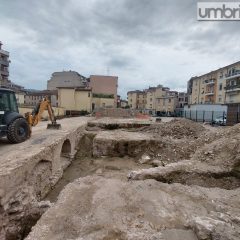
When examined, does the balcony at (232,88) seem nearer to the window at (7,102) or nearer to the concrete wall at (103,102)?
the concrete wall at (103,102)

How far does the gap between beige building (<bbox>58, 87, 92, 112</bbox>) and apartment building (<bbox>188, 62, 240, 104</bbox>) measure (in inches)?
1101

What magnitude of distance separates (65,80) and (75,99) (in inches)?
715

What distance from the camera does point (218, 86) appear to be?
51.6m

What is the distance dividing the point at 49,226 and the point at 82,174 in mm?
6441

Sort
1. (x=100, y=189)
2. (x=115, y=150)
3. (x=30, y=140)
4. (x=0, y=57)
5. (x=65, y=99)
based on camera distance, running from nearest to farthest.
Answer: (x=100, y=189)
(x=30, y=140)
(x=115, y=150)
(x=65, y=99)
(x=0, y=57)

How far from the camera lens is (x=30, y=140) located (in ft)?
33.1

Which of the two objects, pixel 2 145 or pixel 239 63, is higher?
pixel 239 63

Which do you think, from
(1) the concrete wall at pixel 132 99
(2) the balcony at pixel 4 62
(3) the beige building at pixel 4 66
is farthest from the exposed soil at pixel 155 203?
(1) the concrete wall at pixel 132 99

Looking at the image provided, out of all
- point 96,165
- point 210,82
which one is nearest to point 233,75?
point 210,82

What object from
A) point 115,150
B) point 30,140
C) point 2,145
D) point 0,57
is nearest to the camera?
point 2,145

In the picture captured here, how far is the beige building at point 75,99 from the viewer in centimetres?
3994

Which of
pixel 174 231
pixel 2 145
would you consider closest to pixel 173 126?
pixel 2 145

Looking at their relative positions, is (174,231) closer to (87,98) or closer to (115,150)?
(115,150)

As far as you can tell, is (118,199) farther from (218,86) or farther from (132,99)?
(132,99)
